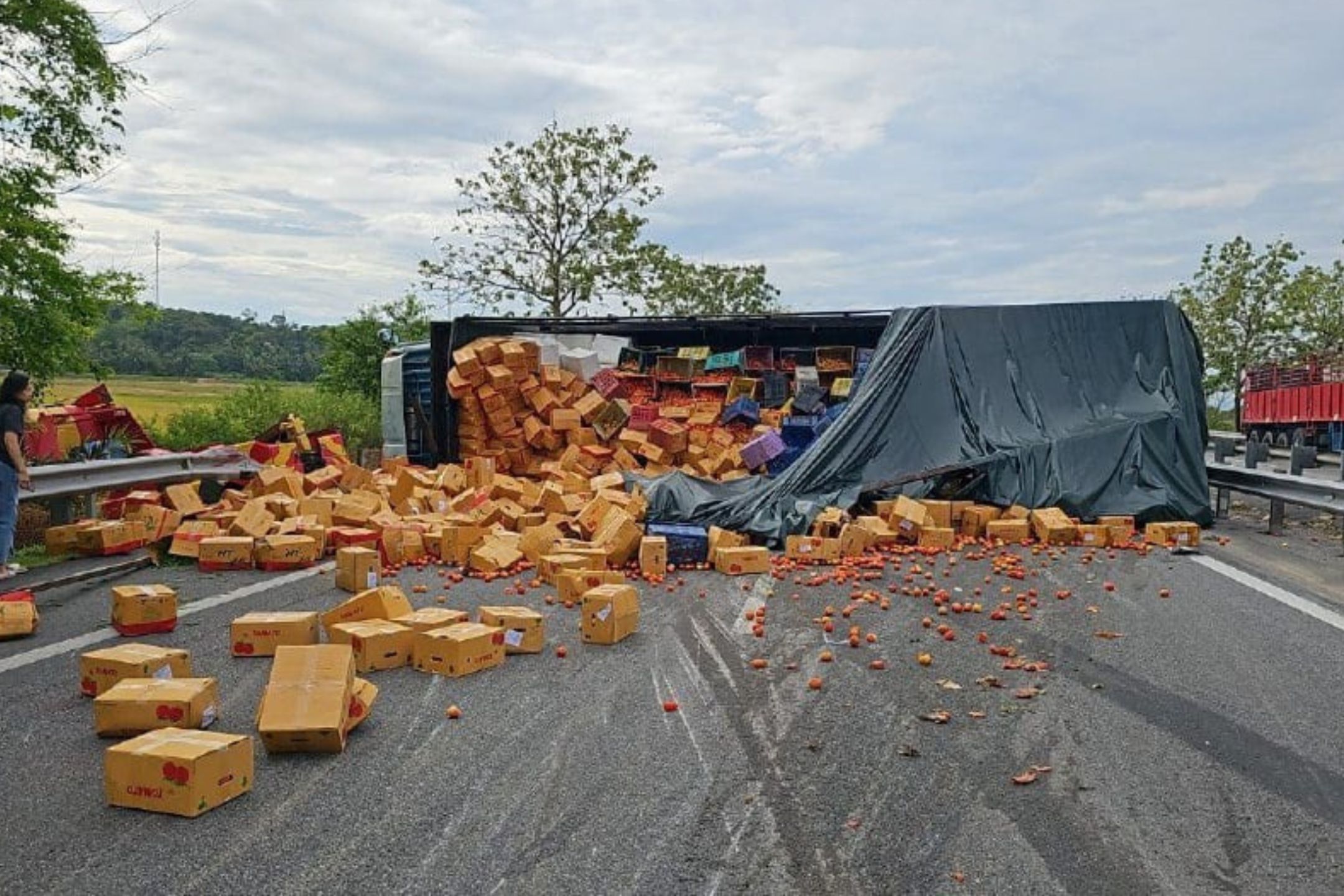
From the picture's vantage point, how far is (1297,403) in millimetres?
21438

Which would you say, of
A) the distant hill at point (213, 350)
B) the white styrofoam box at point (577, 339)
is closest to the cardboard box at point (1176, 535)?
the white styrofoam box at point (577, 339)

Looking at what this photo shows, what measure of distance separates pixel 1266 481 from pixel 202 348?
4044 centimetres

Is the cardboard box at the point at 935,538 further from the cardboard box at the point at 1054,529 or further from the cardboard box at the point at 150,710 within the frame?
the cardboard box at the point at 150,710

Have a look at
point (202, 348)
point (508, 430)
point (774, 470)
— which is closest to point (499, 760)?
point (774, 470)

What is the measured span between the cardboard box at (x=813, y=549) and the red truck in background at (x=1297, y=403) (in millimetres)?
13333

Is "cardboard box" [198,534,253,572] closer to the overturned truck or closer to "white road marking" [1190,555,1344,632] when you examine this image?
the overturned truck

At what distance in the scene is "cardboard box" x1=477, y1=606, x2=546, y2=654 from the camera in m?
5.85

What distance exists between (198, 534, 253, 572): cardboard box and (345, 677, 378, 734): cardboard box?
14.7 ft

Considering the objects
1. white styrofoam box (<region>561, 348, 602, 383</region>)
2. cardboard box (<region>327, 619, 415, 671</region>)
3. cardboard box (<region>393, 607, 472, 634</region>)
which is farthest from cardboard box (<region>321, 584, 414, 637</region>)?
white styrofoam box (<region>561, 348, 602, 383</region>)

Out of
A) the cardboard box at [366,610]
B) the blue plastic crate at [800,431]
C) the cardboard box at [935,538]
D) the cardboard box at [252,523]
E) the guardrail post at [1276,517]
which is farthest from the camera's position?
the blue plastic crate at [800,431]

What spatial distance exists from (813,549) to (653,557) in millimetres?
1593

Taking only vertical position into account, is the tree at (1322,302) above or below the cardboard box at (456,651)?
above

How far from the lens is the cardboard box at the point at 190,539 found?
906cm

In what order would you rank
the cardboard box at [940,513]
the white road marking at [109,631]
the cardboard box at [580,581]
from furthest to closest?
the cardboard box at [940,513] < the cardboard box at [580,581] < the white road marking at [109,631]
